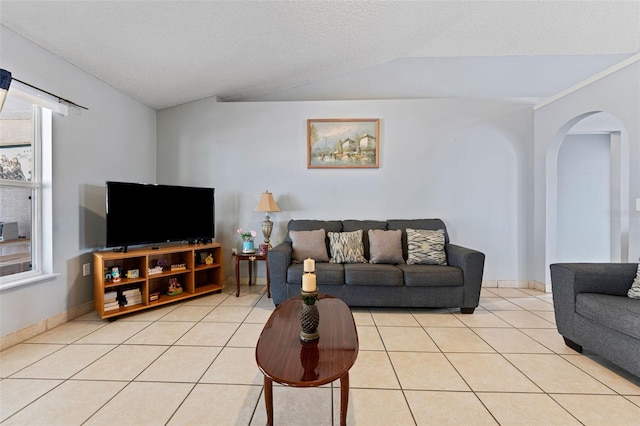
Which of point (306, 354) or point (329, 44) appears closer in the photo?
point (306, 354)

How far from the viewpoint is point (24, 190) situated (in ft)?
7.59

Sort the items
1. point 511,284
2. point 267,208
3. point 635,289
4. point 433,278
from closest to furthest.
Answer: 1. point 635,289
2. point 433,278
3. point 267,208
4. point 511,284

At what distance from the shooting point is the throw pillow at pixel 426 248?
9.93 feet

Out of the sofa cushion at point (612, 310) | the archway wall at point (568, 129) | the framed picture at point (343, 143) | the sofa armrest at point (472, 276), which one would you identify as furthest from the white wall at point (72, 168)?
the archway wall at point (568, 129)

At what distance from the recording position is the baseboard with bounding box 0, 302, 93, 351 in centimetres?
208

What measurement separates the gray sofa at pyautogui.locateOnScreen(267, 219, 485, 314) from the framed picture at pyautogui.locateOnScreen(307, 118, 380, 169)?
1.48m

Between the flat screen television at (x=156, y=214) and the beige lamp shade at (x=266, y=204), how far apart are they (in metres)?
0.63

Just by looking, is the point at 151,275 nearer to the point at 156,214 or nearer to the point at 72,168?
the point at 156,214

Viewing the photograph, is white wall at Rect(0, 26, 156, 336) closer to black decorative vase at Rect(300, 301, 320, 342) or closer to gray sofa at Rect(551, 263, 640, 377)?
black decorative vase at Rect(300, 301, 320, 342)

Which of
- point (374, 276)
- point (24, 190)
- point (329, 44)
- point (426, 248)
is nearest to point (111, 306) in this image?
point (24, 190)

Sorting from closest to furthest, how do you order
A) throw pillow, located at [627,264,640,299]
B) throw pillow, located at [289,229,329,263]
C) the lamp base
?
throw pillow, located at [627,264,640,299] → throw pillow, located at [289,229,329,263] → the lamp base

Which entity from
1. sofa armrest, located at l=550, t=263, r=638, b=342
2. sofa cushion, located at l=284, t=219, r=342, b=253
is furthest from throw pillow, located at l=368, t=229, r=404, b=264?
sofa armrest, located at l=550, t=263, r=638, b=342

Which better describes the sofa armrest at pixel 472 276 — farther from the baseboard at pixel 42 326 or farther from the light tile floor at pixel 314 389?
the baseboard at pixel 42 326

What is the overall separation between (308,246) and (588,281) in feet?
8.05
